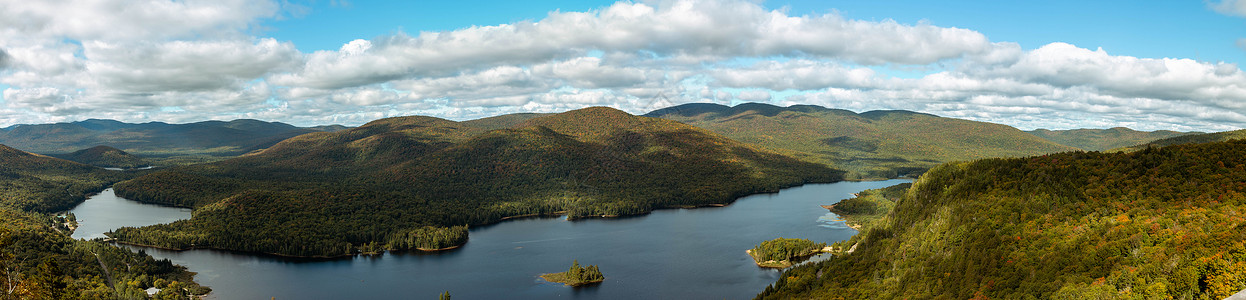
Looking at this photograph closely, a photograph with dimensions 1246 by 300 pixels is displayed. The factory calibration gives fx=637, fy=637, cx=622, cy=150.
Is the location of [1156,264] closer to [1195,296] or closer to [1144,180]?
[1195,296]

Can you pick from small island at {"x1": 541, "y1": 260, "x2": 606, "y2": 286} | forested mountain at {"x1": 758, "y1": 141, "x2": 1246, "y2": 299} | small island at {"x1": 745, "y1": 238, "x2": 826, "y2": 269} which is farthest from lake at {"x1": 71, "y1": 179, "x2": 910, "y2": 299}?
forested mountain at {"x1": 758, "y1": 141, "x2": 1246, "y2": 299}

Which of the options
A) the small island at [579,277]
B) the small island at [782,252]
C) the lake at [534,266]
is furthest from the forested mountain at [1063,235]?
the small island at [579,277]

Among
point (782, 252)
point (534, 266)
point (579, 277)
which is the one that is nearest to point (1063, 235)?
point (782, 252)

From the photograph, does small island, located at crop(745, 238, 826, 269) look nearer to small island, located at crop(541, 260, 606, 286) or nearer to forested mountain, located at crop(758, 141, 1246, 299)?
forested mountain, located at crop(758, 141, 1246, 299)

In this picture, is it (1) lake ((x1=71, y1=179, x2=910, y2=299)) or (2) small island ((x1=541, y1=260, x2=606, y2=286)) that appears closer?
(1) lake ((x1=71, y1=179, x2=910, y2=299))

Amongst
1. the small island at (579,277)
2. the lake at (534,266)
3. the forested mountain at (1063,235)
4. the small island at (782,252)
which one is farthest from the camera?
the small island at (782,252)

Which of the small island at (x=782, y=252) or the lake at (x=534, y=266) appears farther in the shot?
the small island at (x=782, y=252)

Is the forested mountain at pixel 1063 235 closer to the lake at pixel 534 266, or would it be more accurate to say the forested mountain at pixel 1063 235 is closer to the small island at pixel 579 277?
the lake at pixel 534 266

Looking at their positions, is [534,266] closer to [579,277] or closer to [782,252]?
[579,277]
